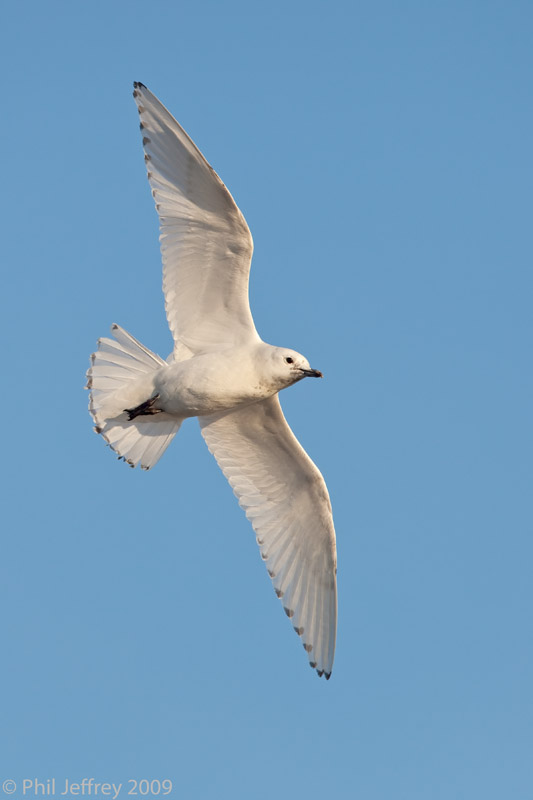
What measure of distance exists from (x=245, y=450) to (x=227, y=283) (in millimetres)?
2005

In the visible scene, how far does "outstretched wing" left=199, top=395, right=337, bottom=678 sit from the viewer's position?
13.3 metres

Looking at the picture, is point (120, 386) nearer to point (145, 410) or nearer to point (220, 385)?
point (145, 410)

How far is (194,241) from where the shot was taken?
12367 millimetres

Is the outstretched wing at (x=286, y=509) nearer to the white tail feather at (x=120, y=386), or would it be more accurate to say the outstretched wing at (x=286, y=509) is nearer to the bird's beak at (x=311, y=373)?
the white tail feather at (x=120, y=386)

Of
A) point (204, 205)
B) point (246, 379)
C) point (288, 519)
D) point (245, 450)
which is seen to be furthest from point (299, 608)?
point (204, 205)

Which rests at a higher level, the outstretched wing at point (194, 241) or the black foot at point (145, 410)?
the outstretched wing at point (194, 241)

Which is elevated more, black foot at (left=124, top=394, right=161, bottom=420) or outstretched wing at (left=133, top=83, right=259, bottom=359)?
outstretched wing at (left=133, top=83, right=259, bottom=359)

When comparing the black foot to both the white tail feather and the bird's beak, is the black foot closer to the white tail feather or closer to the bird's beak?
the white tail feather

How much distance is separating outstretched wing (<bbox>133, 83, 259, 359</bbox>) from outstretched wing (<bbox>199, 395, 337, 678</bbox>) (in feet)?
3.28

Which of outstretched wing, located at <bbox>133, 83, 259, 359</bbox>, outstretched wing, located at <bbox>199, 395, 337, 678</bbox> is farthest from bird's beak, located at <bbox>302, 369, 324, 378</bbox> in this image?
outstretched wing, located at <bbox>199, 395, 337, 678</bbox>

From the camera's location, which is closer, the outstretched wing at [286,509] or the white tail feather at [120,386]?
the white tail feather at [120,386]

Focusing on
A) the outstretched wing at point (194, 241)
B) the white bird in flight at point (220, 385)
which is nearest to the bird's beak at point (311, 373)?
the white bird in flight at point (220, 385)

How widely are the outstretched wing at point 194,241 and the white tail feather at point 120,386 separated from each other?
445 millimetres

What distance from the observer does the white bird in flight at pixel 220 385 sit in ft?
40.0
